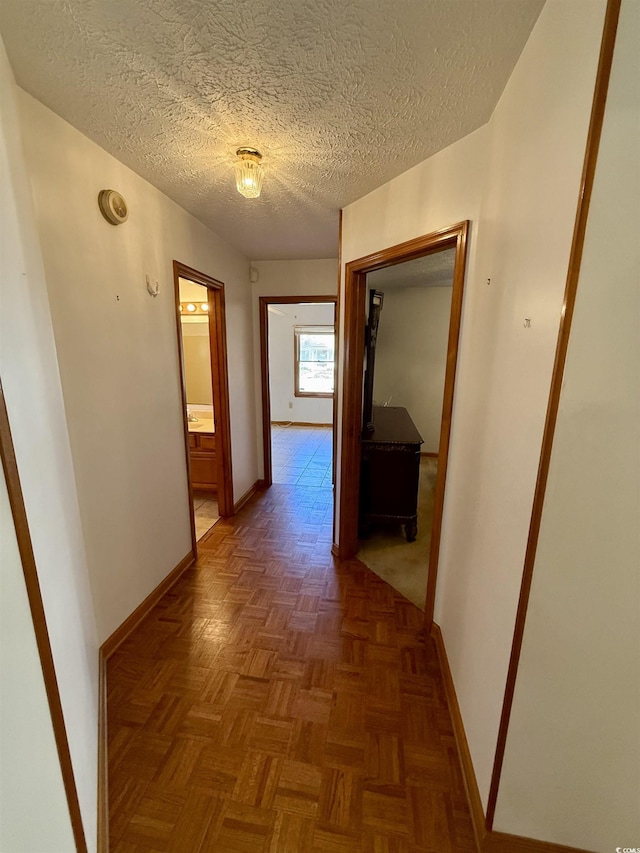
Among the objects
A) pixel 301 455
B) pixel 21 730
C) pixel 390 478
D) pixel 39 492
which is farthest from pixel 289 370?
pixel 21 730

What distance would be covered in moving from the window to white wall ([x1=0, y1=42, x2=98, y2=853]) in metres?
5.60

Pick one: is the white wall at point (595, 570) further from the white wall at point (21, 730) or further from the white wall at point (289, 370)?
the white wall at point (289, 370)

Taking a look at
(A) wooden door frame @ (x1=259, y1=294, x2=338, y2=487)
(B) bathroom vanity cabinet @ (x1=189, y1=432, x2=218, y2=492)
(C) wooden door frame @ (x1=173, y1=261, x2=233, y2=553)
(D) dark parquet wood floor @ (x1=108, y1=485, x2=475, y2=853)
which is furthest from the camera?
(A) wooden door frame @ (x1=259, y1=294, x2=338, y2=487)

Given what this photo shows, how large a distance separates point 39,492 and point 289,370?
6.09 m

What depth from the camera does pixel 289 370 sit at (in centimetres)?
685

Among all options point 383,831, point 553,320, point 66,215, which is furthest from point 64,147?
point 383,831

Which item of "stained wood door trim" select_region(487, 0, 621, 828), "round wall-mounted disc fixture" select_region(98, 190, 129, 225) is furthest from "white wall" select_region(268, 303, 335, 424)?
"stained wood door trim" select_region(487, 0, 621, 828)

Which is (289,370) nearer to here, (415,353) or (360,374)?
(415,353)

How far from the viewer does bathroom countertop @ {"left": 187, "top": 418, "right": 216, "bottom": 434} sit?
11.3 feet

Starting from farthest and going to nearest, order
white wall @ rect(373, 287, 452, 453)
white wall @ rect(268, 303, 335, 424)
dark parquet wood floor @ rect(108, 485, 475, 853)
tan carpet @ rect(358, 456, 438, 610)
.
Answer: white wall @ rect(268, 303, 335, 424) → white wall @ rect(373, 287, 452, 453) → tan carpet @ rect(358, 456, 438, 610) → dark parquet wood floor @ rect(108, 485, 475, 853)

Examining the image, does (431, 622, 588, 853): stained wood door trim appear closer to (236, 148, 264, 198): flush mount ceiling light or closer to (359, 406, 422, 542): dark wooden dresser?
(359, 406, 422, 542): dark wooden dresser

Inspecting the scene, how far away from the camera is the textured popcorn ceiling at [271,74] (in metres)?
0.90

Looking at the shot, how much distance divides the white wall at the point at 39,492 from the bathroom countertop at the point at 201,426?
83.4 inches

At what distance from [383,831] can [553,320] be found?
1.59 meters
